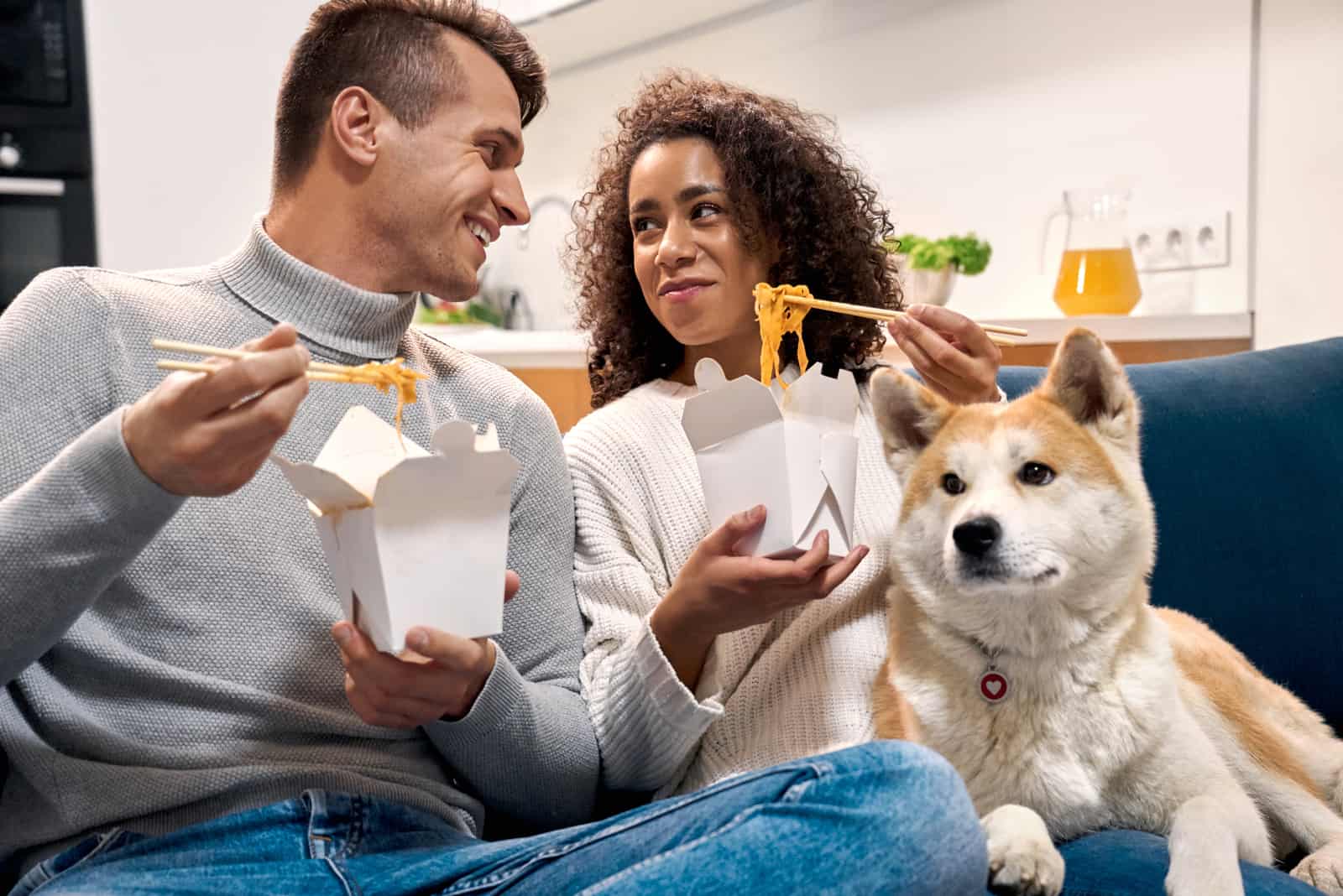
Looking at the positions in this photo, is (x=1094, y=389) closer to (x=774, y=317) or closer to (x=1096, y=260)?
(x=774, y=317)

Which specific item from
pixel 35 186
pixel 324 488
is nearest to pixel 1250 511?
pixel 324 488

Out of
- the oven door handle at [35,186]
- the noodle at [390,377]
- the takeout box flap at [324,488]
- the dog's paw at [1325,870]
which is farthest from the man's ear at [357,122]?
the oven door handle at [35,186]

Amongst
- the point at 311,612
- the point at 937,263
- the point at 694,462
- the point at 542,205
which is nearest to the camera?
the point at 311,612

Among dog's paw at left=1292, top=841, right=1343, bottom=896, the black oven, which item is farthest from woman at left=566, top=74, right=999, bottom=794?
the black oven

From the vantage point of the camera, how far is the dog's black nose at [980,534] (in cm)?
118

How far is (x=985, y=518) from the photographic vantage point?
3.88ft

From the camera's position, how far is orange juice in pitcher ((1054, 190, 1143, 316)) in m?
2.76

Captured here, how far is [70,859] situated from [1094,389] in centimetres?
110

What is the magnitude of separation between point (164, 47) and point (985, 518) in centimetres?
269

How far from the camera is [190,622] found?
115 centimetres

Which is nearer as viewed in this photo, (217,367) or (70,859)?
(217,367)

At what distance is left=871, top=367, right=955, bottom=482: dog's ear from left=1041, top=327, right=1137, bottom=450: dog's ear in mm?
121

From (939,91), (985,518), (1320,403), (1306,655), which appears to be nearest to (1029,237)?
(939,91)

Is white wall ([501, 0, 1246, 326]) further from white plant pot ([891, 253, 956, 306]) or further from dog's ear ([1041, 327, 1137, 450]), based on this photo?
Answer: dog's ear ([1041, 327, 1137, 450])
